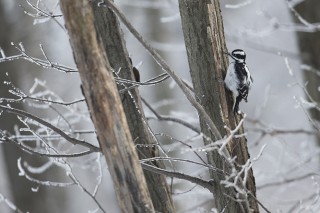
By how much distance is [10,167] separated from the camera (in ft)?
27.4

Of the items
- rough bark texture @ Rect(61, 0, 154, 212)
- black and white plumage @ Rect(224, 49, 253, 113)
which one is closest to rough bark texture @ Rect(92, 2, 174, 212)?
black and white plumage @ Rect(224, 49, 253, 113)

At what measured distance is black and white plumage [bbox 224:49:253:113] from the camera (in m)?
3.02

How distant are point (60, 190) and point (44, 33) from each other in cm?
207

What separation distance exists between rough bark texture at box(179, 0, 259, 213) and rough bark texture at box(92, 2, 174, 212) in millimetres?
359

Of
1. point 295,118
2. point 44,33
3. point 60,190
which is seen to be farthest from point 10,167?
point 295,118

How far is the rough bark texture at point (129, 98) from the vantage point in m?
3.36

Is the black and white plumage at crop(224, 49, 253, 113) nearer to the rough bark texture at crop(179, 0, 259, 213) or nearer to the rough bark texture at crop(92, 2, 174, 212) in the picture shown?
the rough bark texture at crop(179, 0, 259, 213)

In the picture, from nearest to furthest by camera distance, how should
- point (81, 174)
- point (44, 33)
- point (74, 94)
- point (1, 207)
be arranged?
point (44, 33), point (1, 207), point (74, 94), point (81, 174)

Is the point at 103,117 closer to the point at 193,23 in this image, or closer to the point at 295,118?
the point at 193,23

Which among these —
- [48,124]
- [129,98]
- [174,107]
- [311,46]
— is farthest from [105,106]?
[174,107]

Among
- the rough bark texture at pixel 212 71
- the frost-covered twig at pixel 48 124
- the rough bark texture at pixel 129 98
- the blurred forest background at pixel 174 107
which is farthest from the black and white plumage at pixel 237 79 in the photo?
the frost-covered twig at pixel 48 124

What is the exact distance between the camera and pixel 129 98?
11.2 ft

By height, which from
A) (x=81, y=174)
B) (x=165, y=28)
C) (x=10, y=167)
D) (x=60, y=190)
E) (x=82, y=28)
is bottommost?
(x=81, y=174)

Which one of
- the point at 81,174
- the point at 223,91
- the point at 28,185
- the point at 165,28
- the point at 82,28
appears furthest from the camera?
the point at 81,174
